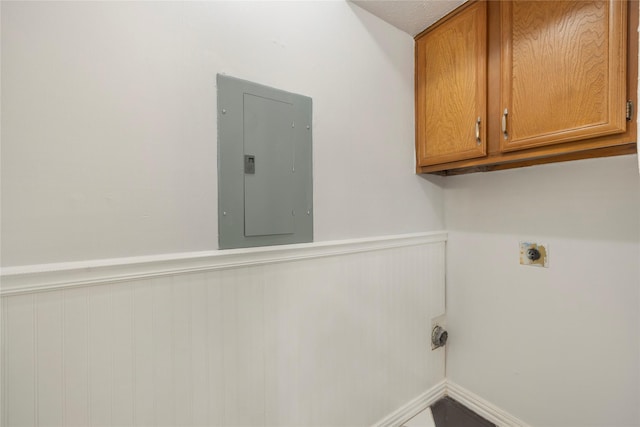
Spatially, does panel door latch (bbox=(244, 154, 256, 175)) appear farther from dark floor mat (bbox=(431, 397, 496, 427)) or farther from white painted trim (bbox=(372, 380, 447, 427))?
dark floor mat (bbox=(431, 397, 496, 427))

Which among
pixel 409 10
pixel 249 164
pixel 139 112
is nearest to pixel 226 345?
pixel 249 164

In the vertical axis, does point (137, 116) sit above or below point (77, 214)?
above

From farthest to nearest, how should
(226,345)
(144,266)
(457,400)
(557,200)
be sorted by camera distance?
(457,400)
(557,200)
(226,345)
(144,266)

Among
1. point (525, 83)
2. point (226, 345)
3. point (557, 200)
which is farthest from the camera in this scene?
point (557, 200)

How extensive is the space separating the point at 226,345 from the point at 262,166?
63cm

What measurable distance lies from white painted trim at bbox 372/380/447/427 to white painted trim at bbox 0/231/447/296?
2.93 feet

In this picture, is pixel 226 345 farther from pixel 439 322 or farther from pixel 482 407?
pixel 482 407

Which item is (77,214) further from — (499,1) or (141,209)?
(499,1)

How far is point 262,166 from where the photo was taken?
938 millimetres

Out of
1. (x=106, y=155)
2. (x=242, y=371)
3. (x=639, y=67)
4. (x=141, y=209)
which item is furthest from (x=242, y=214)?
(x=639, y=67)

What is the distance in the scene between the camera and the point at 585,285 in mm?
1072

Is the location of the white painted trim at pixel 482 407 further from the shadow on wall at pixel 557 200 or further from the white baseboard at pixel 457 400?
the shadow on wall at pixel 557 200

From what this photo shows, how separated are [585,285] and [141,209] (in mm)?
1688

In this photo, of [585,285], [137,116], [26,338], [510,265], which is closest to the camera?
[26,338]
